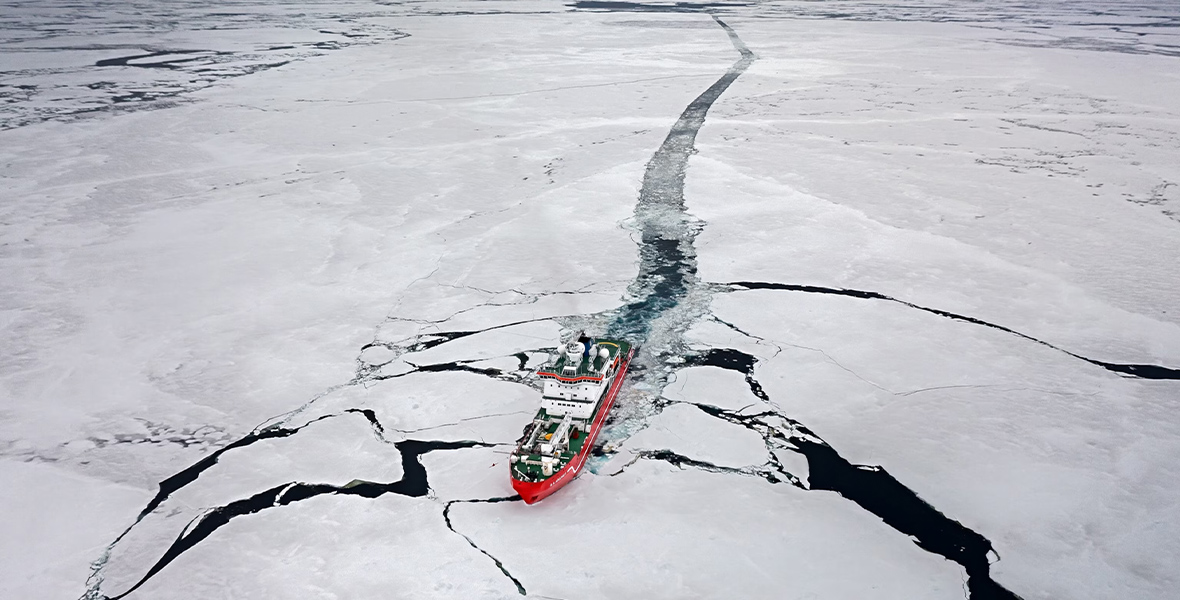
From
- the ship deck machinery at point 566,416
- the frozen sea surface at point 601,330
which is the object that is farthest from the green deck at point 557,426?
the frozen sea surface at point 601,330

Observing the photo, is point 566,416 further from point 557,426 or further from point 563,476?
point 563,476

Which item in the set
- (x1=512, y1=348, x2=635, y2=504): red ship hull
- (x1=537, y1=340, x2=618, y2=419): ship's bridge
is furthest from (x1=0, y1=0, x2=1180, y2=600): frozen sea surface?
(x1=537, y1=340, x2=618, y2=419): ship's bridge

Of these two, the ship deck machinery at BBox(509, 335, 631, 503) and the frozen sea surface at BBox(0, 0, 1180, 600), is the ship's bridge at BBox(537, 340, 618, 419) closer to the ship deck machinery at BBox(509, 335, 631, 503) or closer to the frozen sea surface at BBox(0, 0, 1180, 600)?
the ship deck machinery at BBox(509, 335, 631, 503)

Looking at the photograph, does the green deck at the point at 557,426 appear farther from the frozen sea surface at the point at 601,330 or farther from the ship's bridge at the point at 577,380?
the frozen sea surface at the point at 601,330

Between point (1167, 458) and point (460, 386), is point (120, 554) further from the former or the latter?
point (1167, 458)

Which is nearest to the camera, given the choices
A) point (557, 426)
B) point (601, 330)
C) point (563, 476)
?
point (563, 476)

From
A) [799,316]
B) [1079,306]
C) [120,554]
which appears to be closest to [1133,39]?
[1079,306]

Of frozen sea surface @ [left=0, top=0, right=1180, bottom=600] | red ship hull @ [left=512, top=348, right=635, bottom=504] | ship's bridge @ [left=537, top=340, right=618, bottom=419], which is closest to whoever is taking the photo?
frozen sea surface @ [left=0, top=0, right=1180, bottom=600]

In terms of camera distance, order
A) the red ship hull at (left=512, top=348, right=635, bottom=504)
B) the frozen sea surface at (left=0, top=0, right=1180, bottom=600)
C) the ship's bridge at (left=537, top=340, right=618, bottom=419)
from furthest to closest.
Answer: the ship's bridge at (left=537, top=340, right=618, bottom=419)
the red ship hull at (left=512, top=348, right=635, bottom=504)
the frozen sea surface at (left=0, top=0, right=1180, bottom=600)

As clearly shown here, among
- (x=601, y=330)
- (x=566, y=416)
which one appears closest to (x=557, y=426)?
(x=566, y=416)
